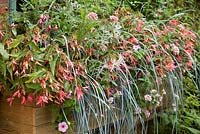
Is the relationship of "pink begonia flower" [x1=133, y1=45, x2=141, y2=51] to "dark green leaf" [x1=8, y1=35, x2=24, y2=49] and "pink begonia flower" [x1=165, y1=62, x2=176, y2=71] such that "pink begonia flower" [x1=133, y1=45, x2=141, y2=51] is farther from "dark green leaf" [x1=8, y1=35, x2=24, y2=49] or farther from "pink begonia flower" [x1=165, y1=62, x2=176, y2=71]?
"dark green leaf" [x1=8, y1=35, x2=24, y2=49]

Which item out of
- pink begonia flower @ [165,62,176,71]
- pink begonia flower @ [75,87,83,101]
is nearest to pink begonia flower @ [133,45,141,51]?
pink begonia flower @ [165,62,176,71]

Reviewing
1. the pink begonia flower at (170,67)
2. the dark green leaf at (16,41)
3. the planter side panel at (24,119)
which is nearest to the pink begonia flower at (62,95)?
the planter side panel at (24,119)

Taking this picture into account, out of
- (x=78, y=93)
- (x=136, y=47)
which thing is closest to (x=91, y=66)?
(x=78, y=93)

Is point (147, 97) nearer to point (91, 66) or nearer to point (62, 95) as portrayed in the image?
point (91, 66)

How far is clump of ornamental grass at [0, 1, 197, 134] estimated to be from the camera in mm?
1623

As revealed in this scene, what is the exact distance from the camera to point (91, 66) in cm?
184

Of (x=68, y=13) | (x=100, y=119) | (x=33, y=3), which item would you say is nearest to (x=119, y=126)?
(x=100, y=119)

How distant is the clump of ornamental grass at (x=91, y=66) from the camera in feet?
5.32

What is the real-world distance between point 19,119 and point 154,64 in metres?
0.83

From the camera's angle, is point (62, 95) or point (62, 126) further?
point (62, 126)

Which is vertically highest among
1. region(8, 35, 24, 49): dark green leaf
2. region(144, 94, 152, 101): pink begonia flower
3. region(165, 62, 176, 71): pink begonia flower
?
region(8, 35, 24, 49): dark green leaf

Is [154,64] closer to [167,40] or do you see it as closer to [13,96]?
[167,40]

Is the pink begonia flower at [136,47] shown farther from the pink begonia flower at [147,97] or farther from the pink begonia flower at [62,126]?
the pink begonia flower at [62,126]

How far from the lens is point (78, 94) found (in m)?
1.63
